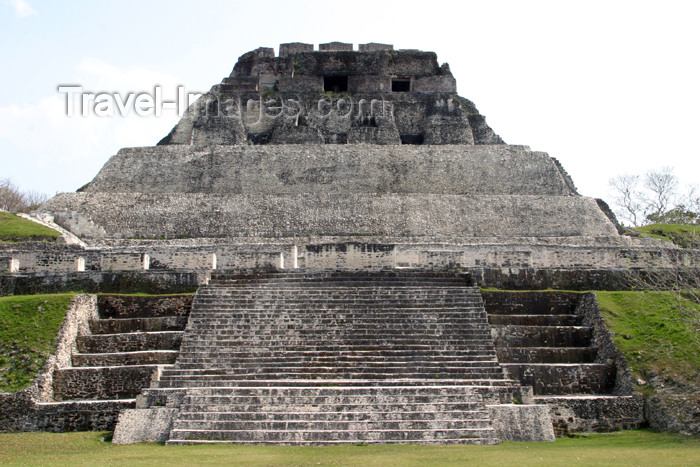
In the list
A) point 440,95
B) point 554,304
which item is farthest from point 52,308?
point 440,95

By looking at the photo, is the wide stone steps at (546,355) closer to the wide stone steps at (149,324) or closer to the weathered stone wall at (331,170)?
the wide stone steps at (149,324)

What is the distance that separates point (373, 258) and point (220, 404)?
591cm

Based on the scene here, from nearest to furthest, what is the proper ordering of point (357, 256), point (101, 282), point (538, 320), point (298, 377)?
point (298, 377), point (538, 320), point (101, 282), point (357, 256)

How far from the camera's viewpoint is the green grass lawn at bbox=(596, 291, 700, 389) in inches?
Answer: 381

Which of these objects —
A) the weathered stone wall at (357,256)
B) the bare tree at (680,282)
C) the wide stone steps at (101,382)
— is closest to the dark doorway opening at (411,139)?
the weathered stone wall at (357,256)

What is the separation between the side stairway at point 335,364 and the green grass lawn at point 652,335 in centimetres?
204

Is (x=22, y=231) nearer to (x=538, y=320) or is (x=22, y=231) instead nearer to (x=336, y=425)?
(x=336, y=425)

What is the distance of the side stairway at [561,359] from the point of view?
924 centimetres

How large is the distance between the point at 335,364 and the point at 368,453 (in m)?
2.39

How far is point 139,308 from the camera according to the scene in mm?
11844

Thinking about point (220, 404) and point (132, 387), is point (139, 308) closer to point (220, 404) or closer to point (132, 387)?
point (132, 387)

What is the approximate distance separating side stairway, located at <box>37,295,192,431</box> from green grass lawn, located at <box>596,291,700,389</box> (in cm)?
671

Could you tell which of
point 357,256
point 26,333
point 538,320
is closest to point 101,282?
point 26,333

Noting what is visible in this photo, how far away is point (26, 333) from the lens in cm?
1046
